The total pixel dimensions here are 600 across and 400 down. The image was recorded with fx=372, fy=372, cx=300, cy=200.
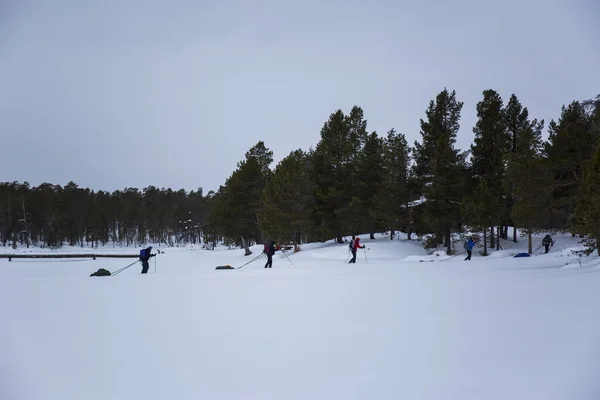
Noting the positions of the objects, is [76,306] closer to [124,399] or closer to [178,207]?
[124,399]

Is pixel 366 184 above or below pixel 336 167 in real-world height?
below

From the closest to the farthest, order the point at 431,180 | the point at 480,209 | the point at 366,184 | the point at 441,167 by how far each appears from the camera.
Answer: the point at 480,209
the point at 441,167
the point at 431,180
the point at 366,184

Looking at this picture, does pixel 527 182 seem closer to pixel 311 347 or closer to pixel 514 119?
pixel 514 119

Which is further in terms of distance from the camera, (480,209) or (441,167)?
(441,167)

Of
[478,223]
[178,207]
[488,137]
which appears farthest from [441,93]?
[178,207]

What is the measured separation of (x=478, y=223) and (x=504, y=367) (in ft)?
90.4

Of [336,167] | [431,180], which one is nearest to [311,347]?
[431,180]

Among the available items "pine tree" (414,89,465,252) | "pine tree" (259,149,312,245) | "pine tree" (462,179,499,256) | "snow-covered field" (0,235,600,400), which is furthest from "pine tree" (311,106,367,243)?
"snow-covered field" (0,235,600,400)

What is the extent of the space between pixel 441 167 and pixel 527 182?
270 inches

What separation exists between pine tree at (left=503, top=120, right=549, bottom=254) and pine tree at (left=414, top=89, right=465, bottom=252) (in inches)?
175

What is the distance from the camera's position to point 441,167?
109 ft

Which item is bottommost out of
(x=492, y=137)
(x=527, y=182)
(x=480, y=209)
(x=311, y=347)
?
(x=311, y=347)

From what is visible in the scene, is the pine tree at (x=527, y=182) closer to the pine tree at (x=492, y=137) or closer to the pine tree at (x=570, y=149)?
the pine tree at (x=570, y=149)

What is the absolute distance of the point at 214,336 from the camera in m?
6.41
